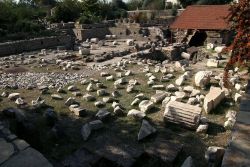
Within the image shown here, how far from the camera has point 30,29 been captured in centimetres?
2164

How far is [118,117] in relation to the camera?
279 inches

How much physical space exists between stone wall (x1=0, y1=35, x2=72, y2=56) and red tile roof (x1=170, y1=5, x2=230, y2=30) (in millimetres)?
7182

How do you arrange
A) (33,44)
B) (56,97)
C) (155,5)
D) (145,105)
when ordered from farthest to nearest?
(155,5), (33,44), (56,97), (145,105)

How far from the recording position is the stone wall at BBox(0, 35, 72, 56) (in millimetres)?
17375

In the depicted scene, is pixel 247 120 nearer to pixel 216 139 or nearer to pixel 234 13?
pixel 216 139

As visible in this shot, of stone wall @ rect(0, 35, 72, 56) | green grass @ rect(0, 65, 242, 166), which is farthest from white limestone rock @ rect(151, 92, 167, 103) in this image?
stone wall @ rect(0, 35, 72, 56)

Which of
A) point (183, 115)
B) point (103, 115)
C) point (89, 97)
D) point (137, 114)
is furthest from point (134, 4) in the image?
point (183, 115)

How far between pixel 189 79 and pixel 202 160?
5.17 meters

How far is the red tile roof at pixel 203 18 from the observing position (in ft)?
61.9

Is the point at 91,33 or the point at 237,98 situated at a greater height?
the point at 91,33

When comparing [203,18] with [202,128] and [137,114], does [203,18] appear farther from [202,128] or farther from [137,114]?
[202,128]

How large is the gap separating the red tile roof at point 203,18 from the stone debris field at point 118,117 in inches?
292

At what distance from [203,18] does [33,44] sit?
35.0 ft

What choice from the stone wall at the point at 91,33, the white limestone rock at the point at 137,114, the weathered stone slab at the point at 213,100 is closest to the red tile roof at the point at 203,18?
the stone wall at the point at 91,33
